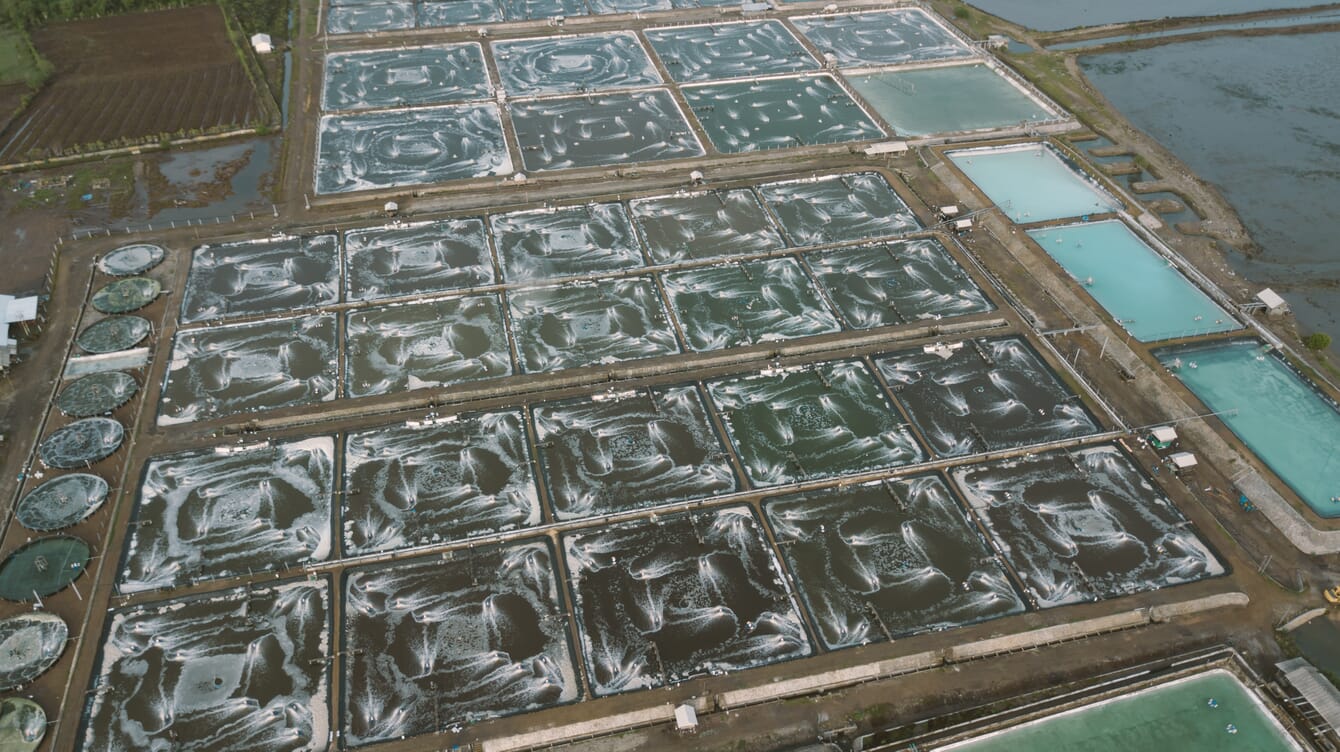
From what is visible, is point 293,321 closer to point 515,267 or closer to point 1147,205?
point 515,267

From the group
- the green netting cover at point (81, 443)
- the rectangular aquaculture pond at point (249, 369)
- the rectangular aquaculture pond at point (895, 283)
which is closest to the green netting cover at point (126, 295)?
the rectangular aquaculture pond at point (249, 369)

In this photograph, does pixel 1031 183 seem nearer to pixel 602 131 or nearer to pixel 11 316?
pixel 602 131

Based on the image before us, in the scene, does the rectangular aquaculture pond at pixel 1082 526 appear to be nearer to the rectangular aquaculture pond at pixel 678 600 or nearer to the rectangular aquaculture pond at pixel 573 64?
the rectangular aquaculture pond at pixel 678 600

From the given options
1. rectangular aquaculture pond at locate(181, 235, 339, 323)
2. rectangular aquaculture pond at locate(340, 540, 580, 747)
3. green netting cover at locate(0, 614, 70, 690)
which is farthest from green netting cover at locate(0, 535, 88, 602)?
rectangular aquaculture pond at locate(181, 235, 339, 323)

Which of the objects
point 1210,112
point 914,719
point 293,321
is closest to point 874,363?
point 914,719

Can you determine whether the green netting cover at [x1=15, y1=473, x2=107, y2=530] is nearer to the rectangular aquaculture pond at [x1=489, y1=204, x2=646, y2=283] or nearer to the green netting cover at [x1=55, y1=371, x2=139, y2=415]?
the green netting cover at [x1=55, y1=371, x2=139, y2=415]

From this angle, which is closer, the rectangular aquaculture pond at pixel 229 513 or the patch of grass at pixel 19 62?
the rectangular aquaculture pond at pixel 229 513
